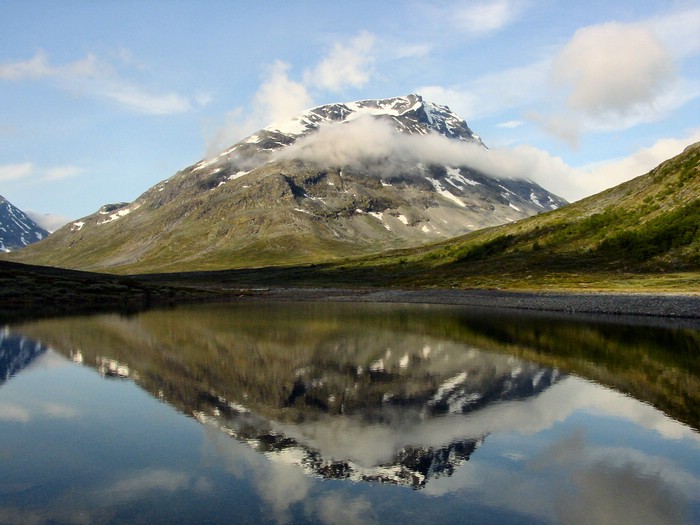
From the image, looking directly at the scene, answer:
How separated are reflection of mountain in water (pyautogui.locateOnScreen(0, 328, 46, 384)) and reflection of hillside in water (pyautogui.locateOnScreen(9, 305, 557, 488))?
2237 millimetres

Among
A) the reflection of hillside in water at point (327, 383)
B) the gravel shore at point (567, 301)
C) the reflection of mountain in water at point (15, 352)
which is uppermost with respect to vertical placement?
the reflection of mountain in water at point (15, 352)

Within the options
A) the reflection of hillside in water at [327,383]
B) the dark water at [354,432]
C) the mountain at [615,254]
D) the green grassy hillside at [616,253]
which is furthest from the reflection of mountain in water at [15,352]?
the green grassy hillside at [616,253]

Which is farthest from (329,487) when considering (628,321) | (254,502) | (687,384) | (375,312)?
(375,312)

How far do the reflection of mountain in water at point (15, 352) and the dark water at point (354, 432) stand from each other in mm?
Result: 317

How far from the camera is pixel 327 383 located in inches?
1394

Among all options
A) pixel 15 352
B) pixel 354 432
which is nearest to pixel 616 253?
pixel 15 352

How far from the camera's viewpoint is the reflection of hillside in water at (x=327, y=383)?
2233 centimetres

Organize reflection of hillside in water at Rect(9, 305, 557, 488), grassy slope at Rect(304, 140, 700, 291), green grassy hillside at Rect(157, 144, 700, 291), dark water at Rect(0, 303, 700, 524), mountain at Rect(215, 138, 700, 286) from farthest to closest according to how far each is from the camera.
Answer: grassy slope at Rect(304, 140, 700, 291), green grassy hillside at Rect(157, 144, 700, 291), mountain at Rect(215, 138, 700, 286), reflection of hillside in water at Rect(9, 305, 557, 488), dark water at Rect(0, 303, 700, 524)

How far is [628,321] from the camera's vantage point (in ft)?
221

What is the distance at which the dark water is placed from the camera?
17156 mm

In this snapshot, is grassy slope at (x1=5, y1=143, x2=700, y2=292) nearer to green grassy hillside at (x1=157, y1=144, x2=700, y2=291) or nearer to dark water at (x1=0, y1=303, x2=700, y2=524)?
green grassy hillside at (x1=157, y1=144, x2=700, y2=291)

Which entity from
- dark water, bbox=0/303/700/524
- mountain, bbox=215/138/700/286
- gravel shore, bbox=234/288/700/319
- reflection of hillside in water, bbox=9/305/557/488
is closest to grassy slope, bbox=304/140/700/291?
mountain, bbox=215/138/700/286

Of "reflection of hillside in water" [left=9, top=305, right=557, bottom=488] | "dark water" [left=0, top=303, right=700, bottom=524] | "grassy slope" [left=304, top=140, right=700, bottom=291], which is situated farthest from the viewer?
"grassy slope" [left=304, top=140, right=700, bottom=291]

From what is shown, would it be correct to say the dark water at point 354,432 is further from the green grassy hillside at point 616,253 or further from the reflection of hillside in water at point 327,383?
the green grassy hillside at point 616,253
